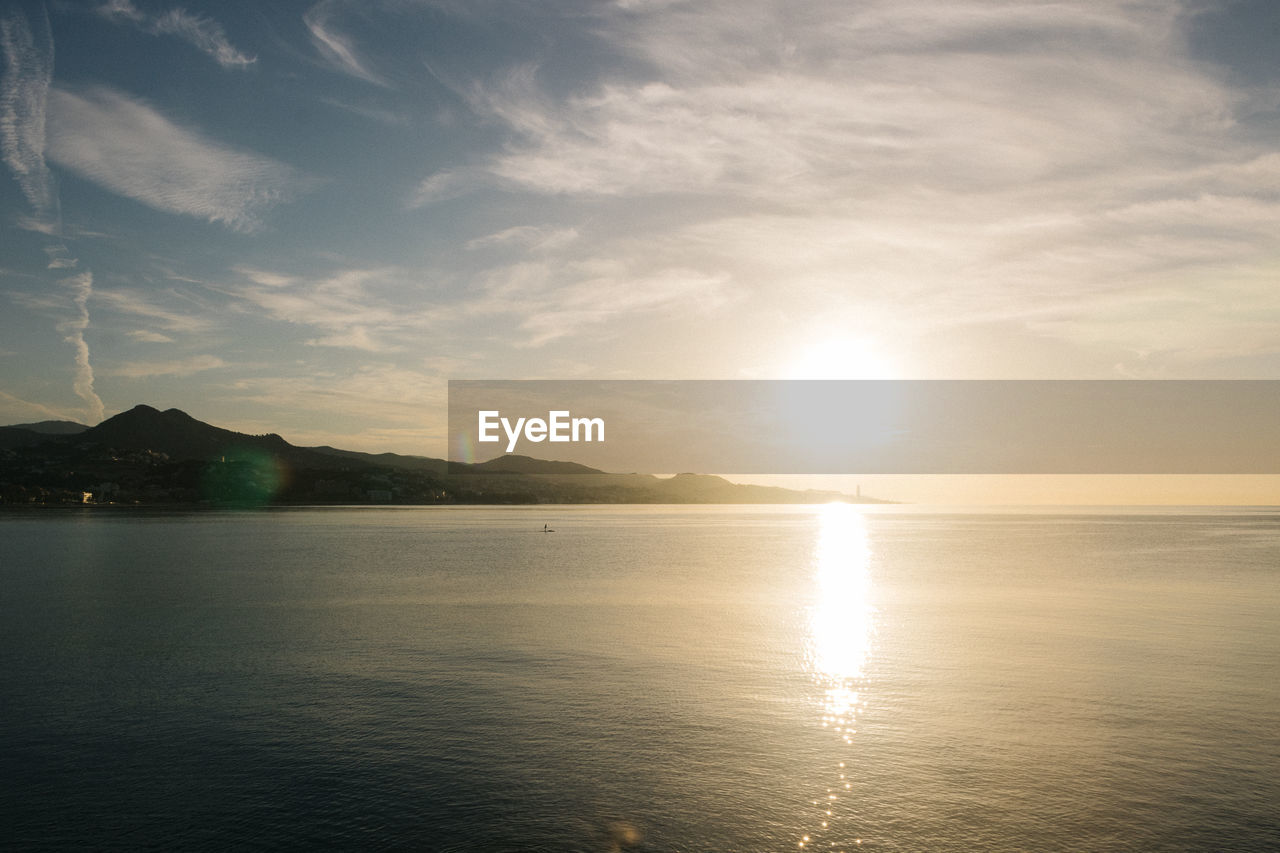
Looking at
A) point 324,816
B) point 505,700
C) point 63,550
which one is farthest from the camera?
point 63,550

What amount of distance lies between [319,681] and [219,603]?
24554mm

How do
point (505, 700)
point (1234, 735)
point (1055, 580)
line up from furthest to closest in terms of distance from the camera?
point (1055, 580) < point (505, 700) < point (1234, 735)

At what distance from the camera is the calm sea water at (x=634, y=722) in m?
15.9

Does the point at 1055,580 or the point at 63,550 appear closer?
the point at 1055,580

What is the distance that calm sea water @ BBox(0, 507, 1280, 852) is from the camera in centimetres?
1595

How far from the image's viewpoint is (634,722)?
22797 millimetres

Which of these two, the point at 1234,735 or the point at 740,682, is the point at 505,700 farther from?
the point at 1234,735

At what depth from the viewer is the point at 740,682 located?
28.3m

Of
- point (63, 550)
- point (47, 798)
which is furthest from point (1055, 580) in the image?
point (63, 550)

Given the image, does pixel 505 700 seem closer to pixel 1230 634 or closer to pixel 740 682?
pixel 740 682

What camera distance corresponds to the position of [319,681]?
91.5 feet

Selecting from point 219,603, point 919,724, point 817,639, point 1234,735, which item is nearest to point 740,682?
point 919,724

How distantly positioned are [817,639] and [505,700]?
58.8 ft

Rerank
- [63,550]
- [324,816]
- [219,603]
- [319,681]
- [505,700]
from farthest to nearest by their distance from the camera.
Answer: [63,550], [219,603], [319,681], [505,700], [324,816]
